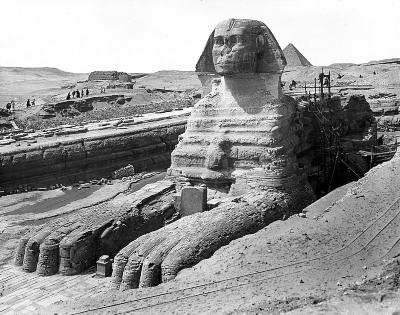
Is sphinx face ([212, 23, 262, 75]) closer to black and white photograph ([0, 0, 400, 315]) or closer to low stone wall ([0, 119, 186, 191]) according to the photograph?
black and white photograph ([0, 0, 400, 315])

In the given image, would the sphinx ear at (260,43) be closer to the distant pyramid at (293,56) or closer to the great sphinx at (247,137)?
the great sphinx at (247,137)

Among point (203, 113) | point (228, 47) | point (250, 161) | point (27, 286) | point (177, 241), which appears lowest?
point (27, 286)

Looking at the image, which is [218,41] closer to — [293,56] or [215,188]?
[215,188]

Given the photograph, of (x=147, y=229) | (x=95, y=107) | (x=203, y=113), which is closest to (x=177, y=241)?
(x=147, y=229)

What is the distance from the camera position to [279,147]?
14.7 metres

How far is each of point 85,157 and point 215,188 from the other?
37.8 ft

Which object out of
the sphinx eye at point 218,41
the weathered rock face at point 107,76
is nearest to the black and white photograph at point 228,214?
the sphinx eye at point 218,41

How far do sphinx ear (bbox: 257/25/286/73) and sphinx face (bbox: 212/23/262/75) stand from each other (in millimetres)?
259

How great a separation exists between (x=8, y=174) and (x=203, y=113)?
10.5 m

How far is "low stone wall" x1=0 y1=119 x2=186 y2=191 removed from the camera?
23188 millimetres

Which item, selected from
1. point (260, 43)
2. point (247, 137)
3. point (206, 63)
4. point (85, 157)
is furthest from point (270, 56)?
point (85, 157)

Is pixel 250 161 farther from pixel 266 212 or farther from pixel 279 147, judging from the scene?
pixel 266 212

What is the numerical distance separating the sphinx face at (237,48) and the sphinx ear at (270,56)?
26cm

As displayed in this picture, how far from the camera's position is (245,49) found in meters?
15.3
